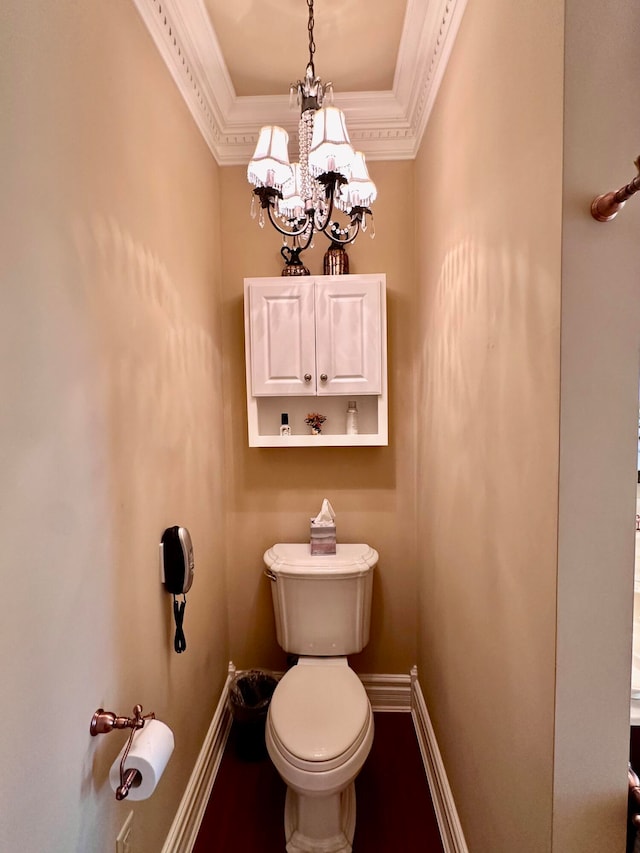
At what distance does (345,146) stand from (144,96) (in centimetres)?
60

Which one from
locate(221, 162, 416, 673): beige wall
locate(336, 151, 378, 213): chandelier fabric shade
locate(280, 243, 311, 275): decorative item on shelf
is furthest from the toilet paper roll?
locate(280, 243, 311, 275): decorative item on shelf

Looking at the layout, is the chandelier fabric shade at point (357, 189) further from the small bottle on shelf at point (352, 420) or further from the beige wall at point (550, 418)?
the small bottle on shelf at point (352, 420)

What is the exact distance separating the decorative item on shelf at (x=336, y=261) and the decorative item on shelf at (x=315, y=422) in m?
0.65

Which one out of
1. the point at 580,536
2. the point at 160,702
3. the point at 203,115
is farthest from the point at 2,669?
the point at 203,115

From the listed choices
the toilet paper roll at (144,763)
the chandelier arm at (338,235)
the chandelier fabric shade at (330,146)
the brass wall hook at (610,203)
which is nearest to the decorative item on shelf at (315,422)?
the chandelier arm at (338,235)

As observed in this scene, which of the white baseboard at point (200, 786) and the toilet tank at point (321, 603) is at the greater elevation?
the toilet tank at point (321, 603)

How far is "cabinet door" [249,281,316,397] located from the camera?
6.30 ft

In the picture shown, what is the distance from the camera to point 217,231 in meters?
2.06

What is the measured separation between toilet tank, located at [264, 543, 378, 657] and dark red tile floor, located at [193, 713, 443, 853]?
1.55 ft

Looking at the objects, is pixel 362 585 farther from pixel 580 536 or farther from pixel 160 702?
pixel 580 536

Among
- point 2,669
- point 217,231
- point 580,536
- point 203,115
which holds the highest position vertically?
point 203,115

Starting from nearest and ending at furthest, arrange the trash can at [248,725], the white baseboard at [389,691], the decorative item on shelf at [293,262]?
the trash can at [248,725] < the decorative item on shelf at [293,262] < the white baseboard at [389,691]

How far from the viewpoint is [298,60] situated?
1.68m

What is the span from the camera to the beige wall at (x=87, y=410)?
75cm
